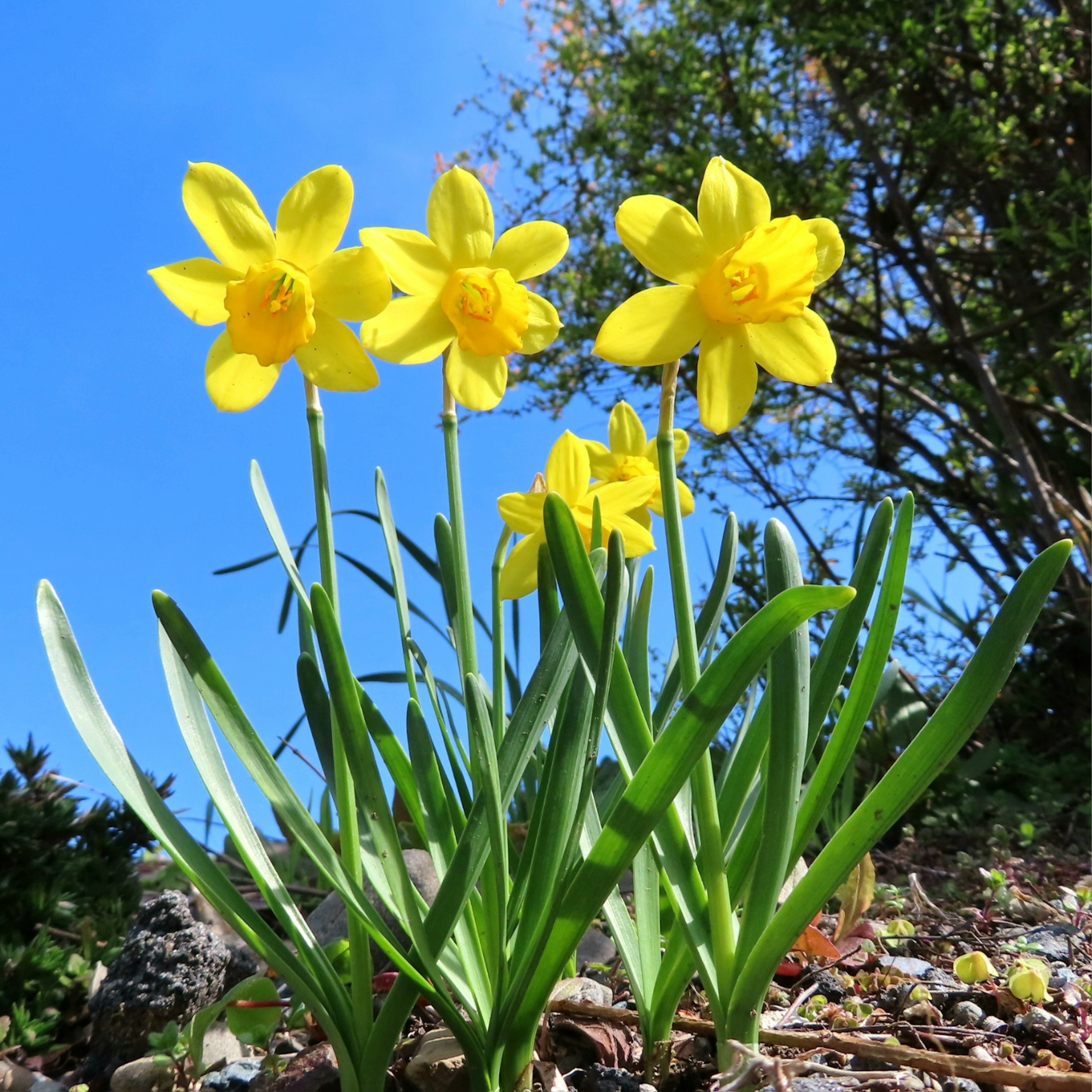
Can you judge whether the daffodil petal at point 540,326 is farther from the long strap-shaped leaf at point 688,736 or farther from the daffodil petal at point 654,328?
the long strap-shaped leaf at point 688,736

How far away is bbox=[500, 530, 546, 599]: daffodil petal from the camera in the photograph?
3.97ft

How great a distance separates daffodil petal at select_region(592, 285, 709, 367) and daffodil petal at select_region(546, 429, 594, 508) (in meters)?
0.18

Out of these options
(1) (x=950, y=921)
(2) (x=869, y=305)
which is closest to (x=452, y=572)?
(1) (x=950, y=921)

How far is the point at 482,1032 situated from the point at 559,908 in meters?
0.18

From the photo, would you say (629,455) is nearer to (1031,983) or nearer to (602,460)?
(602,460)

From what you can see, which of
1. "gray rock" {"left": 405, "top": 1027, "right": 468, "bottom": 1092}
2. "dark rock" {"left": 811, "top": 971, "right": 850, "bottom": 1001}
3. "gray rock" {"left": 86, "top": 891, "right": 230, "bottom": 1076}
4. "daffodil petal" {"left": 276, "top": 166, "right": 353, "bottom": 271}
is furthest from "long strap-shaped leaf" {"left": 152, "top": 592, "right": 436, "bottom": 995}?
"dark rock" {"left": 811, "top": 971, "right": 850, "bottom": 1001}

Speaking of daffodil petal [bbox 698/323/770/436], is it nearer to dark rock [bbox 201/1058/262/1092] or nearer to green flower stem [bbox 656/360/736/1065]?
green flower stem [bbox 656/360/736/1065]

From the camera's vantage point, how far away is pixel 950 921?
1.76 m

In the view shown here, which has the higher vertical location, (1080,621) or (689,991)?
(1080,621)

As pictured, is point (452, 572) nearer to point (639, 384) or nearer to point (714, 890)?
point (714, 890)

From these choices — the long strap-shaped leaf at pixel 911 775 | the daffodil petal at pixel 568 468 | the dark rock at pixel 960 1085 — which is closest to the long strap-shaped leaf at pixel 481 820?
the daffodil petal at pixel 568 468

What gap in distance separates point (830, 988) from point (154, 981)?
99 centimetres

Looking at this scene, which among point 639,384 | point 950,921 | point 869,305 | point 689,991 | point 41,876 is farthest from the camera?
point 869,305

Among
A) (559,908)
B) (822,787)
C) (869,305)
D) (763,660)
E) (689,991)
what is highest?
(869,305)
